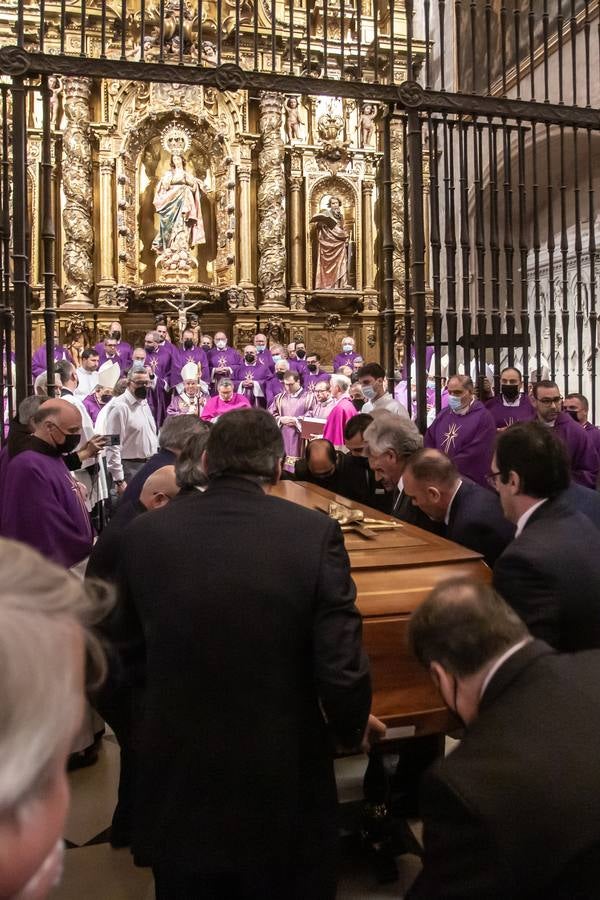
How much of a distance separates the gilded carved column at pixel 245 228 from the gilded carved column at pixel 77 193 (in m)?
2.48

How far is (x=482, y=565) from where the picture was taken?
2.72 meters

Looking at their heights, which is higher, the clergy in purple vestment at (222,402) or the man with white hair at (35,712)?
the clergy in purple vestment at (222,402)

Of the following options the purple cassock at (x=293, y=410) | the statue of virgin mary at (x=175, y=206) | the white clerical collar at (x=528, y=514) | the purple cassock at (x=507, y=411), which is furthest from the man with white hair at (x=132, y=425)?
the statue of virgin mary at (x=175, y=206)

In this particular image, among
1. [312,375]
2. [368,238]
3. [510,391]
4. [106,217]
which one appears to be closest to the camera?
[510,391]

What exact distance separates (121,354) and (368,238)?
490cm

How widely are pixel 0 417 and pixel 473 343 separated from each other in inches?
118

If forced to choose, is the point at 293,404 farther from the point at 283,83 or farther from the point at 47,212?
the point at 47,212

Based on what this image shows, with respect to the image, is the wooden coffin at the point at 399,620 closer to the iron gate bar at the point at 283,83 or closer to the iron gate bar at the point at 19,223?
the iron gate bar at the point at 19,223

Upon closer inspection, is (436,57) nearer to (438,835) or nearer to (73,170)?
(73,170)

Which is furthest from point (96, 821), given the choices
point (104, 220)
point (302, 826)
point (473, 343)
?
point (104, 220)

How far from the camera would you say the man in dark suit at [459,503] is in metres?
3.00

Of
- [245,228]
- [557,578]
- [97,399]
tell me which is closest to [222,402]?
[97,399]

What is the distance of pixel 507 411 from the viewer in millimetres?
6840

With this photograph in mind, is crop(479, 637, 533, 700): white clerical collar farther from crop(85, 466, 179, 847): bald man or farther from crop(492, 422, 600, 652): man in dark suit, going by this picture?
crop(85, 466, 179, 847): bald man
